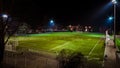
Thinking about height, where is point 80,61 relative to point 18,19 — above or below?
below

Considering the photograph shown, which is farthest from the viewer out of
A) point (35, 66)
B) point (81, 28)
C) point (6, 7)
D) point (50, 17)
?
point (81, 28)

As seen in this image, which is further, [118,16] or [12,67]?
[118,16]

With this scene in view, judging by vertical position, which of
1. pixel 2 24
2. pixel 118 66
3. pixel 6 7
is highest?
pixel 6 7

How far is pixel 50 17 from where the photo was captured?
10281 centimetres

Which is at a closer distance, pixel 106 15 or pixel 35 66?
pixel 35 66

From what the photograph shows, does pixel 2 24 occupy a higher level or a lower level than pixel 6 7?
lower

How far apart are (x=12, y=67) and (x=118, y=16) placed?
247ft

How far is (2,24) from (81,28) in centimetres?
10383

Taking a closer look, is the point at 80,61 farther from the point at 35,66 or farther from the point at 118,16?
Answer: the point at 118,16

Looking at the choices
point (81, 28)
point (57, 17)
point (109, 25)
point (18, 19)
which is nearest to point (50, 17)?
point (57, 17)

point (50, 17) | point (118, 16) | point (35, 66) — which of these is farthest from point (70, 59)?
point (50, 17)

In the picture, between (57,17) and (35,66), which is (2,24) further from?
(57,17)

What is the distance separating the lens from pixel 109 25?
109562mm

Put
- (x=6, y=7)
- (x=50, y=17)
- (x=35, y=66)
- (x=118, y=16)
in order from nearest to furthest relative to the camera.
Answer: (x=6, y=7), (x=35, y=66), (x=118, y=16), (x=50, y=17)
